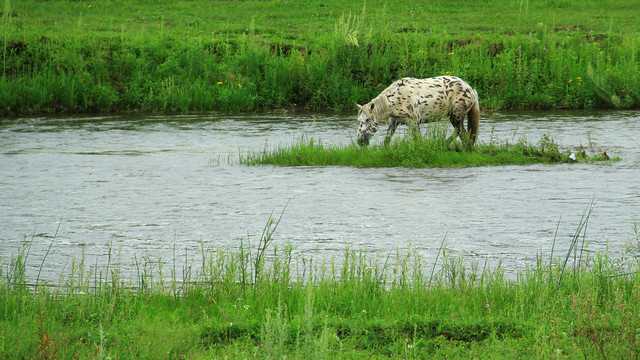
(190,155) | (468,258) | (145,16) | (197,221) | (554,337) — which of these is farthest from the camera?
(145,16)

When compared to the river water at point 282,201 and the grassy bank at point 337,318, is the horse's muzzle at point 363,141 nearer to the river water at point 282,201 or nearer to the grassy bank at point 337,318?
the river water at point 282,201

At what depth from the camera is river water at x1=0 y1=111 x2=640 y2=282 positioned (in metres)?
8.74

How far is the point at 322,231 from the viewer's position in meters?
9.43

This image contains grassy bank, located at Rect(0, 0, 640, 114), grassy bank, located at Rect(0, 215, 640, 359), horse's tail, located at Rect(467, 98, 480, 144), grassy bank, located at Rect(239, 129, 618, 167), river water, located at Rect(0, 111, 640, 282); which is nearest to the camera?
grassy bank, located at Rect(0, 215, 640, 359)

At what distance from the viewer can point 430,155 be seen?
1399 centimetres

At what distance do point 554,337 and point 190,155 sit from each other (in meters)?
11.1

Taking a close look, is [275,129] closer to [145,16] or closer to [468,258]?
[468,258]

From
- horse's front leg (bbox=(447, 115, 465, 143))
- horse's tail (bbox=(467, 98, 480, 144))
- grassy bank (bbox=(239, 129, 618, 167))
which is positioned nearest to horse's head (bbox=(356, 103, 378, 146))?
grassy bank (bbox=(239, 129, 618, 167))

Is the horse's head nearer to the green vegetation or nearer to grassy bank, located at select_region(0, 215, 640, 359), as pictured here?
the green vegetation

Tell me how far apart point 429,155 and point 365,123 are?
1378mm

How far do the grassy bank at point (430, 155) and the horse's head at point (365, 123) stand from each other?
0.19 metres

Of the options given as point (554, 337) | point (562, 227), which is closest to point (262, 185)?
point (562, 227)

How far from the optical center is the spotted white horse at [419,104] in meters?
14.1

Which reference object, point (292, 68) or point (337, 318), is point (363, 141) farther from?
point (337, 318)
